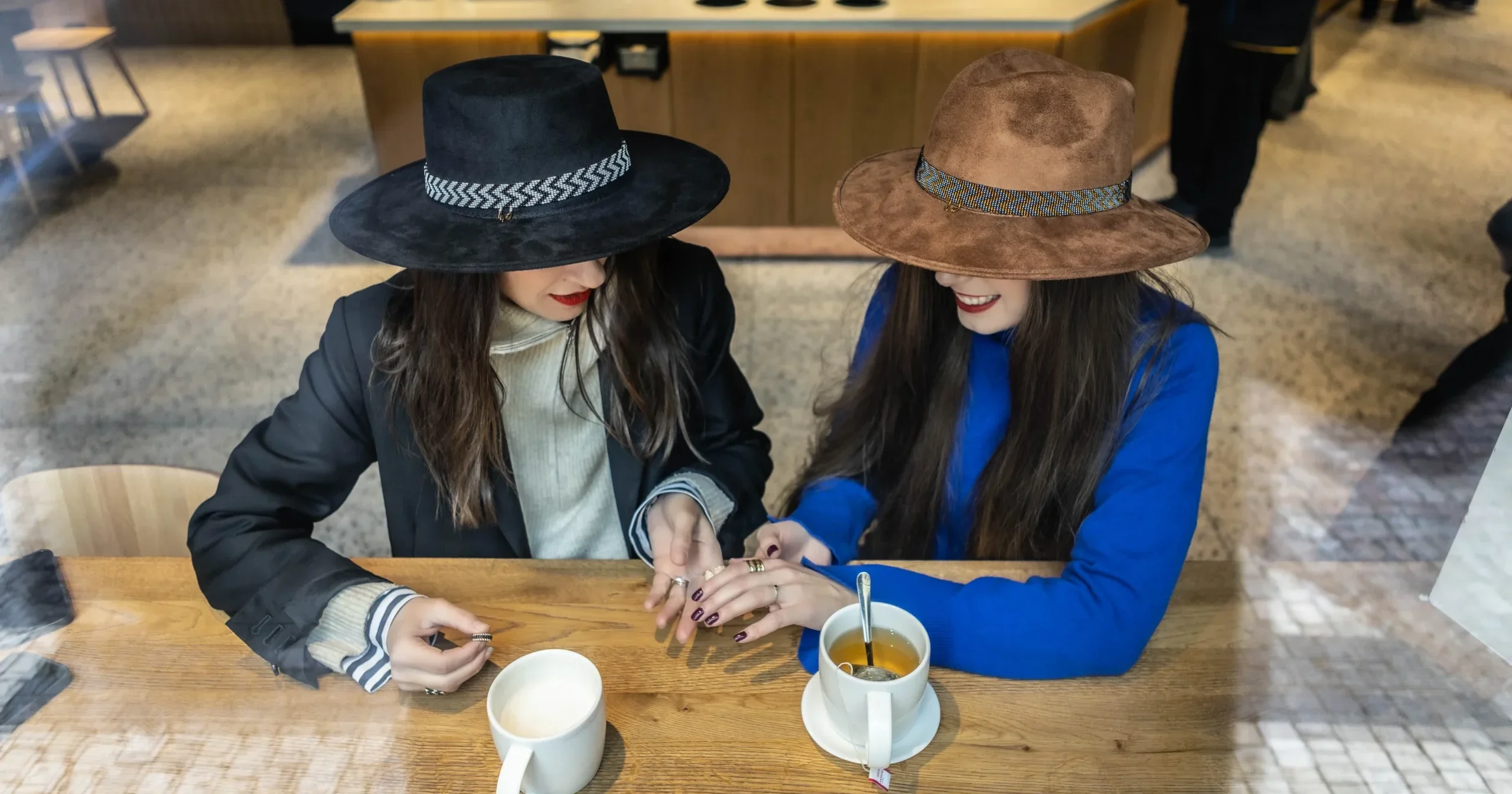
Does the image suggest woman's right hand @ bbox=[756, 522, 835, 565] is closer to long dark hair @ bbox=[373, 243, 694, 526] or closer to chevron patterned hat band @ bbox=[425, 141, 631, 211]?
long dark hair @ bbox=[373, 243, 694, 526]

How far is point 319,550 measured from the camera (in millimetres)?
879

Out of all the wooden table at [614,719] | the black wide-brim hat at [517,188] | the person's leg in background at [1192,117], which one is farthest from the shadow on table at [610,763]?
the person's leg in background at [1192,117]

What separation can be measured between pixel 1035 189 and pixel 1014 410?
285 mm

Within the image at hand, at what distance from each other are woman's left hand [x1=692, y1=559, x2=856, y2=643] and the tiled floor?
0.34m

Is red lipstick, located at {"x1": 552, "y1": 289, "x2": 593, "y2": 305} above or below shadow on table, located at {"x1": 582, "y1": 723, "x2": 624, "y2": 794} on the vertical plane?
above

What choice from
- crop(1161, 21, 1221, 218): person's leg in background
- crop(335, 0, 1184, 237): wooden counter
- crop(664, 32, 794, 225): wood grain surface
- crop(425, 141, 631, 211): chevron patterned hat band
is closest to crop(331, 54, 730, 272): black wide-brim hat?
crop(425, 141, 631, 211): chevron patterned hat band

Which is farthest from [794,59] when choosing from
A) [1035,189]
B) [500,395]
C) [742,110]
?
[1035,189]

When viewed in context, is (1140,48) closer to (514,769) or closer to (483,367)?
(483,367)

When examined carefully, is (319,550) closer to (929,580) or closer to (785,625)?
(785,625)

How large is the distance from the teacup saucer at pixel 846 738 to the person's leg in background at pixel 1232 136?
2059 mm

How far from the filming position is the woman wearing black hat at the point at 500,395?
797 mm

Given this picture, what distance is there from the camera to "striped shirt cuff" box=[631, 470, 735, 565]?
996mm

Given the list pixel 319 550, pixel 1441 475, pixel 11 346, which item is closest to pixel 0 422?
pixel 11 346

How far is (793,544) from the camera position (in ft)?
3.22
